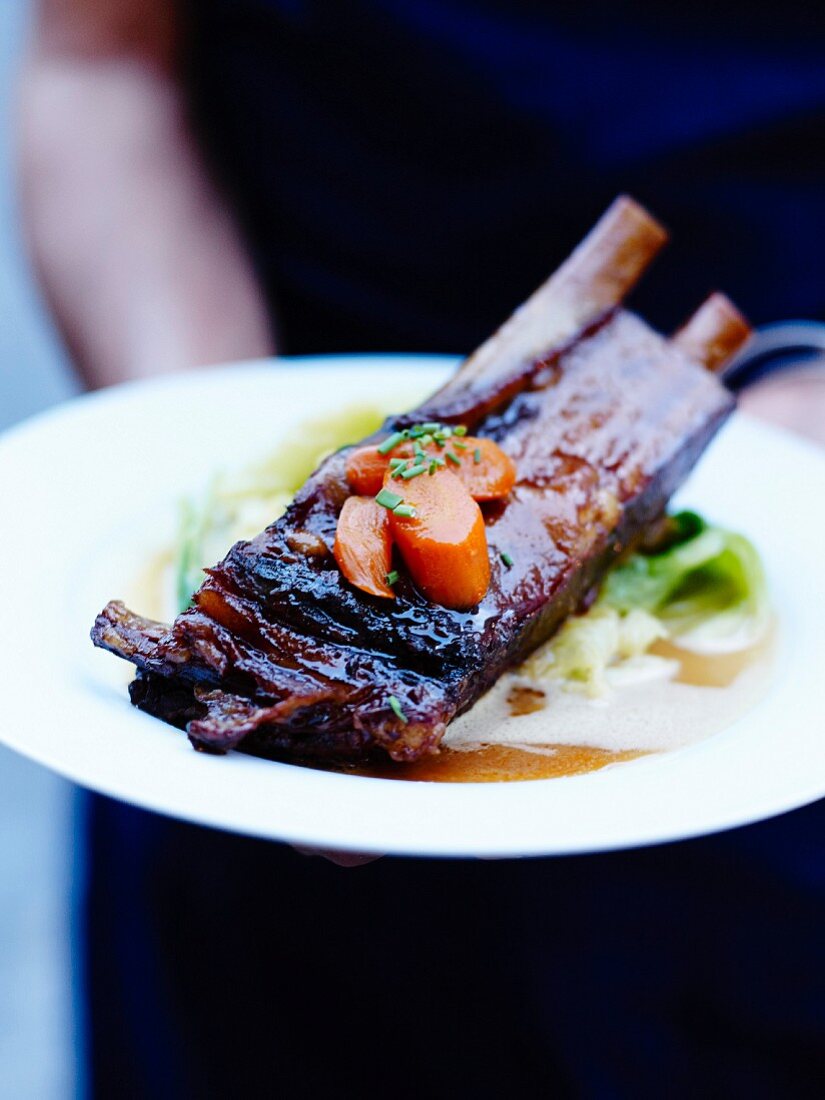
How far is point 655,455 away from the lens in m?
2.62

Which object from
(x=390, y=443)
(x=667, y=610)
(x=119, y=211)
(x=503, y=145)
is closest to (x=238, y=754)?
(x=390, y=443)

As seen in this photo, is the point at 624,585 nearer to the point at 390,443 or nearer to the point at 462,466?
the point at 462,466

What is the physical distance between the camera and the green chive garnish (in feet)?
6.66

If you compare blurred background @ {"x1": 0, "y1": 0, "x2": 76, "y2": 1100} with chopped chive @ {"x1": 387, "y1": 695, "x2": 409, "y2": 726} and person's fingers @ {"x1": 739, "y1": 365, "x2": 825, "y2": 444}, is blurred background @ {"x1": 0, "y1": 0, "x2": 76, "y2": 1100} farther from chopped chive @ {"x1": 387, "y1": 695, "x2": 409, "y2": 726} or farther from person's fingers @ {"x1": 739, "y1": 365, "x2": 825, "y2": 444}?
chopped chive @ {"x1": 387, "y1": 695, "x2": 409, "y2": 726}

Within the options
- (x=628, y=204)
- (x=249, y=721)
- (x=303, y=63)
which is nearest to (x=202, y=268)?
(x=303, y=63)

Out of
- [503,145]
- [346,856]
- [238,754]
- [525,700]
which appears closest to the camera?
[346,856]

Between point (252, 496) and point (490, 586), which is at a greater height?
point (490, 586)

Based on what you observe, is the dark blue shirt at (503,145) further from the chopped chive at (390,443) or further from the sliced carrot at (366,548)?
the sliced carrot at (366,548)

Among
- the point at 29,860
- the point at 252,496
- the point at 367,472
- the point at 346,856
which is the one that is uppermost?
the point at 367,472

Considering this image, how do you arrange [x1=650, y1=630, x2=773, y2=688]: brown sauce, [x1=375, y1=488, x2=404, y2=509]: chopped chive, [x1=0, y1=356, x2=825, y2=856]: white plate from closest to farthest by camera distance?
[x1=0, y1=356, x2=825, y2=856]: white plate
[x1=375, y1=488, x2=404, y2=509]: chopped chive
[x1=650, y1=630, x2=773, y2=688]: brown sauce

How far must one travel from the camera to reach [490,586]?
6.95ft

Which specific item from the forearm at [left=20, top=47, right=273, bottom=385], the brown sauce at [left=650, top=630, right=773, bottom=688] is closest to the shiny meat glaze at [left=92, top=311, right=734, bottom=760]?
the brown sauce at [left=650, top=630, right=773, bottom=688]

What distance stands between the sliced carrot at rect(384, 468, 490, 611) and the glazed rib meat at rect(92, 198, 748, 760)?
0.03 metres

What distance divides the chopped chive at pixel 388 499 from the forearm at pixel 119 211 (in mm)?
2230
